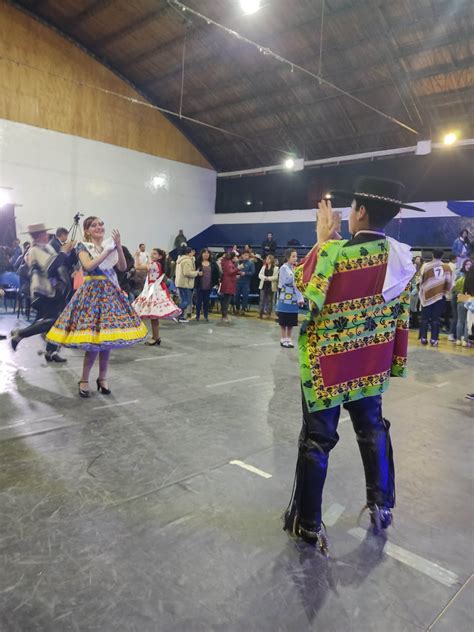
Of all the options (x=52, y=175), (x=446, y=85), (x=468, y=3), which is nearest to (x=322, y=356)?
(x=468, y=3)

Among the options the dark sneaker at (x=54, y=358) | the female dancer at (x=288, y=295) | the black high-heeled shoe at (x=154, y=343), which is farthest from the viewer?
the female dancer at (x=288, y=295)

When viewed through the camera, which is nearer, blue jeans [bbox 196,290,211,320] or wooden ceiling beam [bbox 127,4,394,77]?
blue jeans [bbox 196,290,211,320]

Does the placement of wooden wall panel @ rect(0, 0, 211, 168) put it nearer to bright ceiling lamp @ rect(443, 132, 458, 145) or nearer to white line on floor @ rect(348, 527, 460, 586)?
bright ceiling lamp @ rect(443, 132, 458, 145)

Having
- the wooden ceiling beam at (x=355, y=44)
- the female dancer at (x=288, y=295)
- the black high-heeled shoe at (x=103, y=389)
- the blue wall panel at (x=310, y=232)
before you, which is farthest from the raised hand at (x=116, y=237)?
the blue wall panel at (x=310, y=232)

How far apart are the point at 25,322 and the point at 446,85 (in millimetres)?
10373

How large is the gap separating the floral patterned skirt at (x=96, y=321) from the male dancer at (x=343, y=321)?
7.34 feet

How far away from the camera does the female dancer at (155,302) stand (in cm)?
668

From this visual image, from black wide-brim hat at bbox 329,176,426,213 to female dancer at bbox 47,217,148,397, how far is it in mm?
2201

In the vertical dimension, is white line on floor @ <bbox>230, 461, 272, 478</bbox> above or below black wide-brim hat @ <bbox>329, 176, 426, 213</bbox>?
below

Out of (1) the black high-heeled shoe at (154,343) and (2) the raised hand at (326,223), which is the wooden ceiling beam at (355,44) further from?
(2) the raised hand at (326,223)

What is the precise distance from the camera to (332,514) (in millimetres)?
2320

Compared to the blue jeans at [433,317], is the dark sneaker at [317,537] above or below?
below

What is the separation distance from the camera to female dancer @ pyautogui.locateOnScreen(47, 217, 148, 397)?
3.82m

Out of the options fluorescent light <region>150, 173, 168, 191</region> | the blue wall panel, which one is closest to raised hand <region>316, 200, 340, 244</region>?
the blue wall panel
